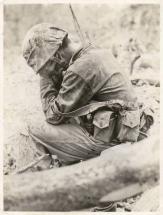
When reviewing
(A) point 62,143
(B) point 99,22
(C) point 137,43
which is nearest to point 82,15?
(B) point 99,22

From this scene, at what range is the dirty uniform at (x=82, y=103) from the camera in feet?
11.3

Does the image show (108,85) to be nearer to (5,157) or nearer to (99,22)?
(99,22)

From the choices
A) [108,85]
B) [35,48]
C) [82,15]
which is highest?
[82,15]

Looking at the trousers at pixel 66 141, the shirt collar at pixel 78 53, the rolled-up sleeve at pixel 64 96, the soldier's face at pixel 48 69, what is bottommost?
the trousers at pixel 66 141

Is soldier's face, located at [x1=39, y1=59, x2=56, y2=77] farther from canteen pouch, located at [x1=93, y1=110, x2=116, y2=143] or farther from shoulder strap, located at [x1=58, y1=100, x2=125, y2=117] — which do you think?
canteen pouch, located at [x1=93, y1=110, x2=116, y2=143]

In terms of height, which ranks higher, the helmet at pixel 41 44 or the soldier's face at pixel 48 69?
the helmet at pixel 41 44

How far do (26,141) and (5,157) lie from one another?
18 centimetres

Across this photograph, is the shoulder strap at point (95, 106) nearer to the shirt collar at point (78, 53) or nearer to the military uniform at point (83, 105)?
the military uniform at point (83, 105)

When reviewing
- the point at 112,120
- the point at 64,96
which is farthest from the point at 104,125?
the point at 64,96

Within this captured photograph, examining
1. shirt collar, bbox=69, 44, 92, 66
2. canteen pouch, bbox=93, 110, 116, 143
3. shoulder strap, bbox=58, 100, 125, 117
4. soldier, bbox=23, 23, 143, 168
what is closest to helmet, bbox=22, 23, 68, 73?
soldier, bbox=23, 23, 143, 168

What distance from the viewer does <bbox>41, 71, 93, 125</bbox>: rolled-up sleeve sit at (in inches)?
136

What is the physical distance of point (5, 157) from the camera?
3639mm

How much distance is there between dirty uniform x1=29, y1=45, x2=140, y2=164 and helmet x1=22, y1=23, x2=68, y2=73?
131 mm

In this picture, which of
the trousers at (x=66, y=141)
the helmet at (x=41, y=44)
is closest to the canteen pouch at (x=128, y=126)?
the trousers at (x=66, y=141)
